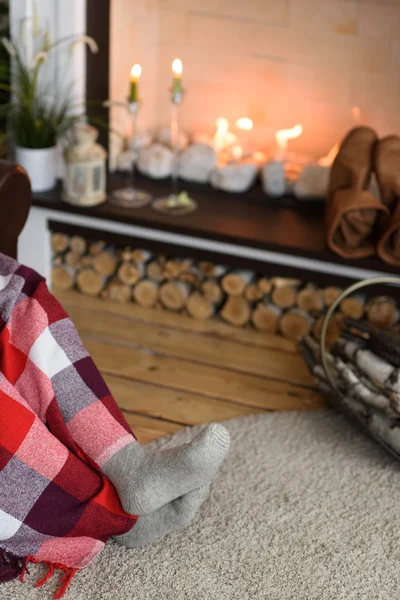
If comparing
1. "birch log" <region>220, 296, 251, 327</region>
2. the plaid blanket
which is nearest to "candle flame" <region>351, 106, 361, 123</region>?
"birch log" <region>220, 296, 251, 327</region>

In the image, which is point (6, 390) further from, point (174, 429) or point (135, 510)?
point (174, 429)

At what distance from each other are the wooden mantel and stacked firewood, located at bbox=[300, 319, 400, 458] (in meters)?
0.28

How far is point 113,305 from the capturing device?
2701mm

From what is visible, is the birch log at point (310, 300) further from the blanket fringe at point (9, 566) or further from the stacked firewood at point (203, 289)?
the blanket fringe at point (9, 566)

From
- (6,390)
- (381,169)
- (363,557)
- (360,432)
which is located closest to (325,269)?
(381,169)

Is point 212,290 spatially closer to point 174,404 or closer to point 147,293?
point 147,293

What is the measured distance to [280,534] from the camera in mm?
1792

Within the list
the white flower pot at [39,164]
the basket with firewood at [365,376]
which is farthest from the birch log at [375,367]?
the white flower pot at [39,164]

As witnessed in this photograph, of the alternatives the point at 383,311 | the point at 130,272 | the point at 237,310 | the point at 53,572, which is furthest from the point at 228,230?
the point at 53,572

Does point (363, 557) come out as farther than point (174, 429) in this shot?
No

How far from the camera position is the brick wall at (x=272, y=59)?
2.60 m

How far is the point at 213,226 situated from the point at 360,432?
28.8 inches

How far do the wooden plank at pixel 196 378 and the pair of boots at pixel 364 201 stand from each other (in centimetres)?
41

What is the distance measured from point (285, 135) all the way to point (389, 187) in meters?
0.51
